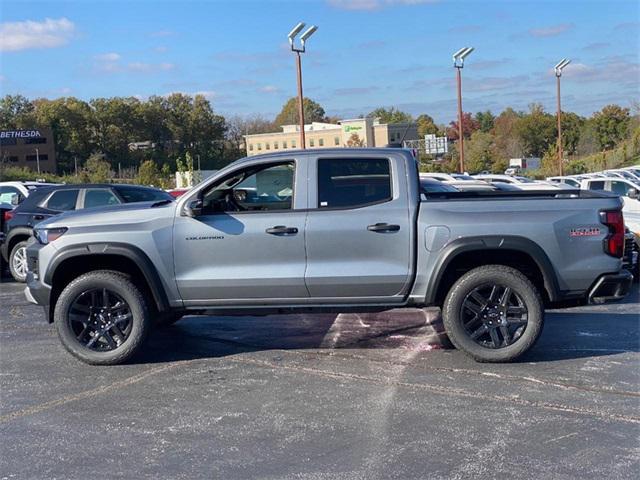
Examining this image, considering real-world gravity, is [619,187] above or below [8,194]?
below

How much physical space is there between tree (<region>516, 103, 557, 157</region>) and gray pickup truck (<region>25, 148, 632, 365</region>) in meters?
89.9

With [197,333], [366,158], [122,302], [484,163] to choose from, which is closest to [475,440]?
[366,158]

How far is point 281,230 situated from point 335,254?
0.51 m

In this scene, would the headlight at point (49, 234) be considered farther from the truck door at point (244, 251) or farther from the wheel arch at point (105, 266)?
the truck door at point (244, 251)

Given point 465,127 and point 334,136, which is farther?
point 465,127

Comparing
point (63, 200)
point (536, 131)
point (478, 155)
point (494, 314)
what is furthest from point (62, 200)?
point (536, 131)

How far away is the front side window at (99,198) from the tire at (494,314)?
7.49 metres

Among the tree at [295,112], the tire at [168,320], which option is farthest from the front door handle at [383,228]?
the tree at [295,112]

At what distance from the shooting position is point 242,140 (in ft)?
320

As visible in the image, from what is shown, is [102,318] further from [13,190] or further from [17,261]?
[13,190]

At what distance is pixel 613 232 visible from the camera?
6203mm

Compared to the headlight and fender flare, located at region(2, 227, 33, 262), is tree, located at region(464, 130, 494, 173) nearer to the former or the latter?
fender flare, located at region(2, 227, 33, 262)

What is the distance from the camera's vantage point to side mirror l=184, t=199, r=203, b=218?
6379mm

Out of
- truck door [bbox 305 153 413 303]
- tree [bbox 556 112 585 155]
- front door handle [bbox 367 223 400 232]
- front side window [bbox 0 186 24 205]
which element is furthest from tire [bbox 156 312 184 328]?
tree [bbox 556 112 585 155]
